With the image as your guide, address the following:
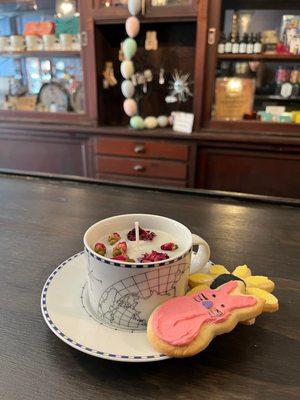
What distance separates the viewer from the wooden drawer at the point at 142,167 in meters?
1.75

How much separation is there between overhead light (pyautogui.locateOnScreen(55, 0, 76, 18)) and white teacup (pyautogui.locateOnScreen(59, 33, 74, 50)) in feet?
0.30

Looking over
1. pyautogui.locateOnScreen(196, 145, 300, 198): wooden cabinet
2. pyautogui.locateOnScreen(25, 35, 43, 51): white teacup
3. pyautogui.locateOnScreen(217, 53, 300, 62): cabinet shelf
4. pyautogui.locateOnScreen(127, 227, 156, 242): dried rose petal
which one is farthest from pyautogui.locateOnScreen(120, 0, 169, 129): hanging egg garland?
pyautogui.locateOnScreen(127, 227, 156, 242): dried rose petal

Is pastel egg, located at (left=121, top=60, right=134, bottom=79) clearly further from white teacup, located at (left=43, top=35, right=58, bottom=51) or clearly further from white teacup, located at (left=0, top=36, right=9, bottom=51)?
white teacup, located at (left=0, top=36, right=9, bottom=51)

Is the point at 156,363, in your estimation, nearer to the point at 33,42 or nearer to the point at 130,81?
the point at 130,81

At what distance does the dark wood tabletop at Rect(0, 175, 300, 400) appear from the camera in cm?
35

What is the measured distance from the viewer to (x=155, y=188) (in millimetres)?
884

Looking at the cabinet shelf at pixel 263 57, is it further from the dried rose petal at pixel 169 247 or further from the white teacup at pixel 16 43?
the dried rose petal at pixel 169 247

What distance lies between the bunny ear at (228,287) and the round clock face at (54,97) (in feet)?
5.61

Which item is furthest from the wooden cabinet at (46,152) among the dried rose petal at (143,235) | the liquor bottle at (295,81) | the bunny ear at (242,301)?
the bunny ear at (242,301)

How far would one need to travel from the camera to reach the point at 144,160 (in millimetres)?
1784

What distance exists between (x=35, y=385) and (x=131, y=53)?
1589mm

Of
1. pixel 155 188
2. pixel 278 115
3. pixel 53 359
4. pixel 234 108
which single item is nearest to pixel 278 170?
pixel 278 115

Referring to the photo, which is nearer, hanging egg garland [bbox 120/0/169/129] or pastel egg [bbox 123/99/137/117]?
hanging egg garland [bbox 120/0/169/129]

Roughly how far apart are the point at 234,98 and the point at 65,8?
3.11 ft
